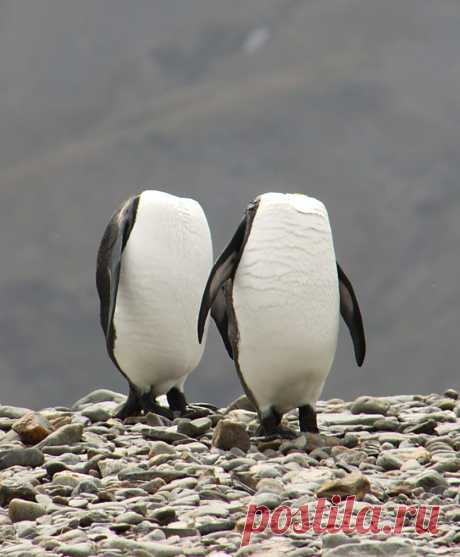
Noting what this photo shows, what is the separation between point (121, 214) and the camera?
845 cm

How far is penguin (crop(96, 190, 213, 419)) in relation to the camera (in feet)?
27.1

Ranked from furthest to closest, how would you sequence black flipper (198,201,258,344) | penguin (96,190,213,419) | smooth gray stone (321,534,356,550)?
penguin (96,190,213,419) → black flipper (198,201,258,344) → smooth gray stone (321,534,356,550)

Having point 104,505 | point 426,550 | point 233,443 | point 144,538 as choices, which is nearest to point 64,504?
point 104,505

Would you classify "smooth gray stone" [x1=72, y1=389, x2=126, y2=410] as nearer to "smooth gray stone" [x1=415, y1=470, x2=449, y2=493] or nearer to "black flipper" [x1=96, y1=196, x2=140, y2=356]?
"black flipper" [x1=96, y1=196, x2=140, y2=356]

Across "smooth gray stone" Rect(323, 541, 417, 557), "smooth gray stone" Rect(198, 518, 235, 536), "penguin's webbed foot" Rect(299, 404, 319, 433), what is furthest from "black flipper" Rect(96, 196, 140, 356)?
"smooth gray stone" Rect(323, 541, 417, 557)

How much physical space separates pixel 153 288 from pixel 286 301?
146cm

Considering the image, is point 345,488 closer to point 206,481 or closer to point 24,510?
point 206,481

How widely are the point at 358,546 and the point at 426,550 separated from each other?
291 millimetres

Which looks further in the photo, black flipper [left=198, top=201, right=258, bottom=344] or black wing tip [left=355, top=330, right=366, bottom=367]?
black wing tip [left=355, top=330, right=366, bottom=367]

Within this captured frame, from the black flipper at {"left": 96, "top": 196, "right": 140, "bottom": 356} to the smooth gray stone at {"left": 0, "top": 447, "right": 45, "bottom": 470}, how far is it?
1661 millimetres

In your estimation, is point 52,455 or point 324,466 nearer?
point 324,466

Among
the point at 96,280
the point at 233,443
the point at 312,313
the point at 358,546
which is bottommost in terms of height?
the point at 358,546

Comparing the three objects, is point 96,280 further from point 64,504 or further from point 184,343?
point 64,504

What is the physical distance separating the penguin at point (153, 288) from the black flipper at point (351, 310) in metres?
1.21
